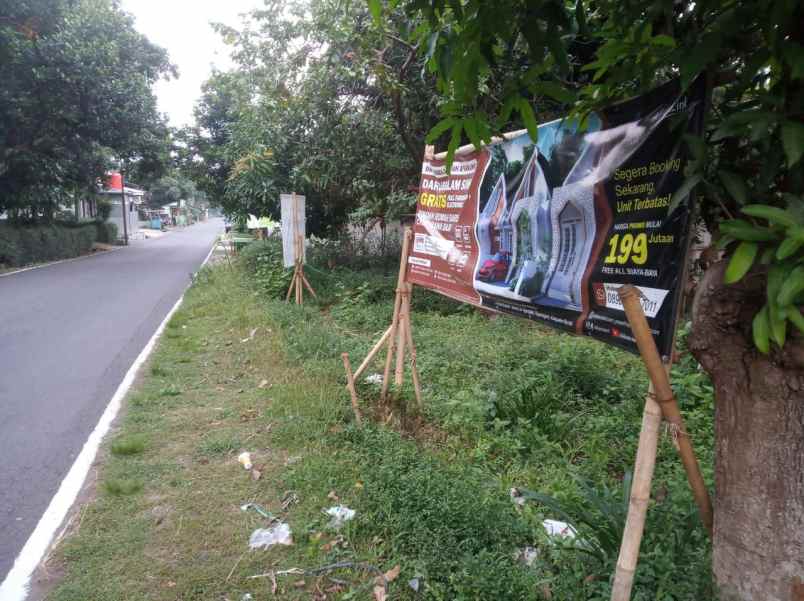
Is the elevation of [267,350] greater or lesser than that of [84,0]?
lesser

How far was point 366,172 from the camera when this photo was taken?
1001cm

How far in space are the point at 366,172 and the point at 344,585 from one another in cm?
817

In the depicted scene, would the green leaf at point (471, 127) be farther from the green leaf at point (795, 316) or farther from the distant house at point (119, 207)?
the distant house at point (119, 207)

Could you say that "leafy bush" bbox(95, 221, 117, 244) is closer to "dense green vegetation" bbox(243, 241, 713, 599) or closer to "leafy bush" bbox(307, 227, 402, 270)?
"leafy bush" bbox(307, 227, 402, 270)

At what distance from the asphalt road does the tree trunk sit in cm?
345

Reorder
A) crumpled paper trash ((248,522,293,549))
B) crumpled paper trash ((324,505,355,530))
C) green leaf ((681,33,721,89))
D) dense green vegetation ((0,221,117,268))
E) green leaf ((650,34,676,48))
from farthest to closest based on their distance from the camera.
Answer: dense green vegetation ((0,221,117,268))
crumpled paper trash ((324,505,355,530))
crumpled paper trash ((248,522,293,549))
green leaf ((650,34,676,48))
green leaf ((681,33,721,89))

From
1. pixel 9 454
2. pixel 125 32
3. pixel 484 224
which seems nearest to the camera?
pixel 484 224

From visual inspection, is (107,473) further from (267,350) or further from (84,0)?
(84,0)

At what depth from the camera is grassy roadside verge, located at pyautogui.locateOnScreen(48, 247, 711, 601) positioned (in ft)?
8.63

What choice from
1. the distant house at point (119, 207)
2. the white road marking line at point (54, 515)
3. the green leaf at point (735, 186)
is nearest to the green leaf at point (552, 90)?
the green leaf at point (735, 186)

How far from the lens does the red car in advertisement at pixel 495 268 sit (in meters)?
3.28

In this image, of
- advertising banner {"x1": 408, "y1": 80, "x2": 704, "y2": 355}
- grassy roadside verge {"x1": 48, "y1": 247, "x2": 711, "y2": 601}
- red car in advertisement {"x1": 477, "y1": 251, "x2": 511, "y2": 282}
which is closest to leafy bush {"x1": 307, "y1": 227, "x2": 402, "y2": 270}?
grassy roadside verge {"x1": 48, "y1": 247, "x2": 711, "y2": 601}

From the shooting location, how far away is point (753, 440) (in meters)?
1.85

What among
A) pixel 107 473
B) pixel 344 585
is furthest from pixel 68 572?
pixel 344 585
